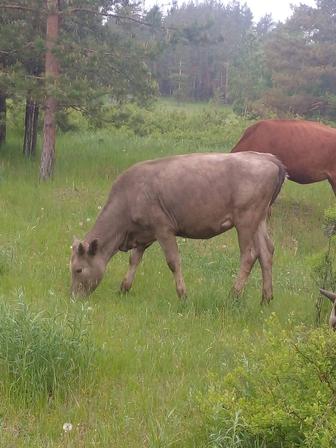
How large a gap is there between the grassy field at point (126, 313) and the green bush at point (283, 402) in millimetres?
310

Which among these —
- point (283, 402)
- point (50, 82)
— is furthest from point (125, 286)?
point (50, 82)

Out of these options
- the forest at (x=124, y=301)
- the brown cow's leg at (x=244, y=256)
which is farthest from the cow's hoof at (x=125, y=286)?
the brown cow's leg at (x=244, y=256)

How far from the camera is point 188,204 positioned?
8.25 metres

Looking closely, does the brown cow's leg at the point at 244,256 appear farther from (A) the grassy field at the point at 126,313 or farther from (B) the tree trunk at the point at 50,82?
(B) the tree trunk at the point at 50,82

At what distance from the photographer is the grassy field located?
176 inches

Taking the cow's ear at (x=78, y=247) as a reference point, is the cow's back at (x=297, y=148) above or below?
above

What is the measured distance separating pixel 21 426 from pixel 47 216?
7.20 meters

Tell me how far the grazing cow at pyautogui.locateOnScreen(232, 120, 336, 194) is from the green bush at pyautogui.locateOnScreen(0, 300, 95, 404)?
769 centimetres

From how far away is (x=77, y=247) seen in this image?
784cm

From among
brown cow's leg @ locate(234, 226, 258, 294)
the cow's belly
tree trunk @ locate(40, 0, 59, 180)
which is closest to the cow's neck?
the cow's belly

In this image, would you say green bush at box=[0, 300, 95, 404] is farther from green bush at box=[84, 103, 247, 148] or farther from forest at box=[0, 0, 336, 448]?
green bush at box=[84, 103, 247, 148]

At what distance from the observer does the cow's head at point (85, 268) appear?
785cm

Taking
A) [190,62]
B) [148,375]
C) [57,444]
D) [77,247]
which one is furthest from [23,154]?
[190,62]

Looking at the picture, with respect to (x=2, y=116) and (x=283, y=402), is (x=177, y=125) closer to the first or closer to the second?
(x=2, y=116)
